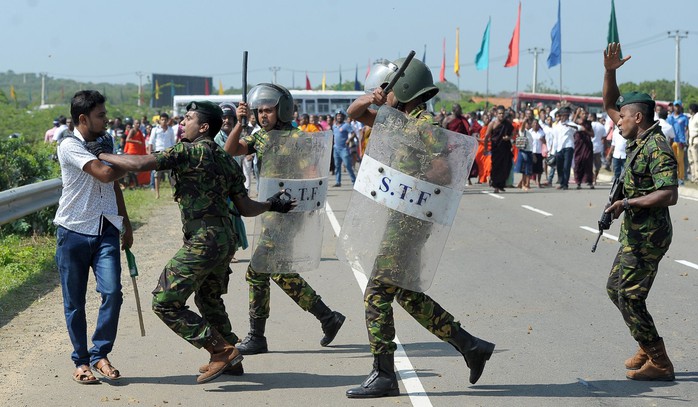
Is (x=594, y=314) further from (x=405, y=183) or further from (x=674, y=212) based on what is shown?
(x=674, y=212)

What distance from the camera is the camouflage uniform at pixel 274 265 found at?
22.7 feet

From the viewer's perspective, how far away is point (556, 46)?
126ft

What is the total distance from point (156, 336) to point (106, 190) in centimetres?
167

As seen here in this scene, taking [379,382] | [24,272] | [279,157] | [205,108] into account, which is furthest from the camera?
[24,272]

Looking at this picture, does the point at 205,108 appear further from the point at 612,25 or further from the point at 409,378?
the point at 612,25

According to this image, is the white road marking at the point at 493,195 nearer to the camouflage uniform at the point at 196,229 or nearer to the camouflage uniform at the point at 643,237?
the camouflage uniform at the point at 643,237

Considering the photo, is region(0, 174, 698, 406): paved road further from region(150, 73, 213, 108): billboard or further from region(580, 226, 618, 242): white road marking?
region(150, 73, 213, 108): billboard

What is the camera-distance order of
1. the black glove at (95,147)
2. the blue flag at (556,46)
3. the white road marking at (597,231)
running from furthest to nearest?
the blue flag at (556,46) → the white road marking at (597,231) → the black glove at (95,147)

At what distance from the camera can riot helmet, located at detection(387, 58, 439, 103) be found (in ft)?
19.3

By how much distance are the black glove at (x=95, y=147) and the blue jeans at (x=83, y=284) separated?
0.50 meters

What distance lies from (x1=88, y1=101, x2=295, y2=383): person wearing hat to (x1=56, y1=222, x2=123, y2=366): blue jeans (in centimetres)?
42

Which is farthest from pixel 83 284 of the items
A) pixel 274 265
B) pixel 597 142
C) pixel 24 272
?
pixel 597 142

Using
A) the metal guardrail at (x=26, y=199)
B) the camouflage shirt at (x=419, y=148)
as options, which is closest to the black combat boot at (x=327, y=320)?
the camouflage shirt at (x=419, y=148)

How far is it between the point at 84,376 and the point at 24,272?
4.50m
